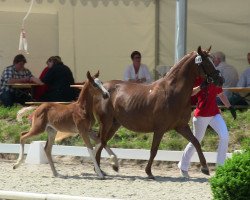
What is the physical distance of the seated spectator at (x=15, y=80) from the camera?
1831 cm

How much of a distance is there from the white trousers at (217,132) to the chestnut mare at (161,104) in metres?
0.17

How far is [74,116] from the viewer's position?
12930 millimetres

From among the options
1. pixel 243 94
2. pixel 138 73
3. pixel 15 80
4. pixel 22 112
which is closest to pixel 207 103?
pixel 243 94

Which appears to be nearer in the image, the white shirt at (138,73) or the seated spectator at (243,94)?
the seated spectator at (243,94)

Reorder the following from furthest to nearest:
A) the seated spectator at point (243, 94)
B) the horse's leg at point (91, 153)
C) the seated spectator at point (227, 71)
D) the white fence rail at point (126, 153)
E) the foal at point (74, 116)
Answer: the seated spectator at point (227, 71)
the seated spectator at point (243, 94)
the white fence rail at point (126, 153)
the foal at point (74, 116)
the horse's leg at point (91, 153)

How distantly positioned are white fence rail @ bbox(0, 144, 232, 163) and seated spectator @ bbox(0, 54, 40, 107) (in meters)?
3.20

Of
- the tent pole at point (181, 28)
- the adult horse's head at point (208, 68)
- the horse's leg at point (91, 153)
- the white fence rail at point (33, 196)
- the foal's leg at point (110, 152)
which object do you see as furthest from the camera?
the tent pole at point (181, 28)

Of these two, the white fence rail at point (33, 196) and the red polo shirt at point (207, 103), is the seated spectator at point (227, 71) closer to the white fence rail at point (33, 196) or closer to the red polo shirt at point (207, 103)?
the red polo shirt at point (207, 103)

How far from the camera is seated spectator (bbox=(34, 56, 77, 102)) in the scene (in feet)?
58.4

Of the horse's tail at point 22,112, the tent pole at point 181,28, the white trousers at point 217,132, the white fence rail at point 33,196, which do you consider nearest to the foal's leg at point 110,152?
the white trousers at point 217,132

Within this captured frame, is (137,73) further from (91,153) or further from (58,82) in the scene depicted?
(91,153)

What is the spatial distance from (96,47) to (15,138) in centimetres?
482

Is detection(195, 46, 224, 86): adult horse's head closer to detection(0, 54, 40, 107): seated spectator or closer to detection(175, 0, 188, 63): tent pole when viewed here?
detection(175, 0, 188, 63): tent pole

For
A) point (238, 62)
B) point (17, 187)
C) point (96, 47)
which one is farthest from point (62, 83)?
point (17, 187)
